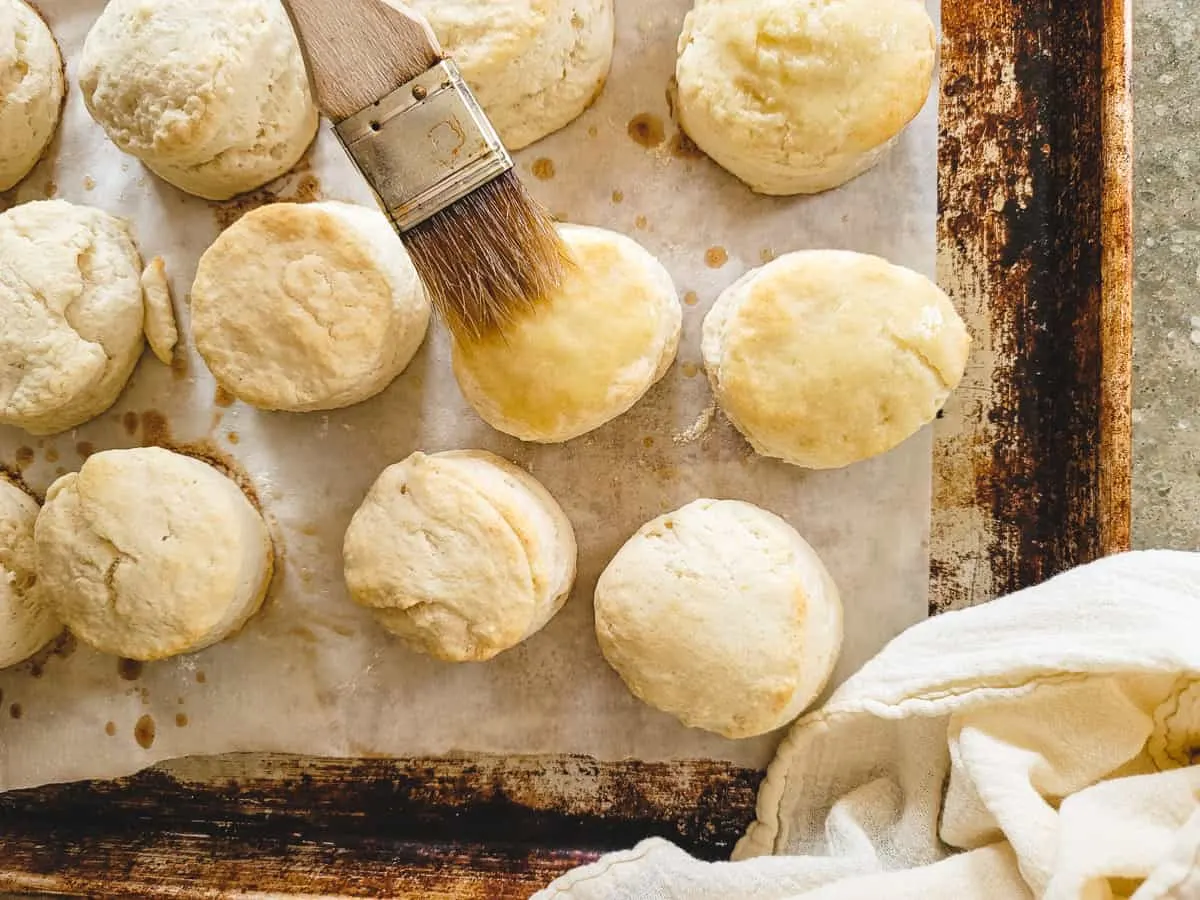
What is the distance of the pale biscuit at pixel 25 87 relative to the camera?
1.91 metres

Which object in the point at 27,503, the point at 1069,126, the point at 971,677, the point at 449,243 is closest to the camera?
the point at 449,243

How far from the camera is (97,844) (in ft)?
6.76

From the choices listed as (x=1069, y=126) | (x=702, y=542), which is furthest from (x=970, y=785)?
(x=1069, y=126)

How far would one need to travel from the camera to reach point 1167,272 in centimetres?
223

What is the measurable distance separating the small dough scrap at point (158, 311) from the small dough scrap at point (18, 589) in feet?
1.46

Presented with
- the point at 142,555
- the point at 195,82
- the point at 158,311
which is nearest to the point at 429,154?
the point at 195,82

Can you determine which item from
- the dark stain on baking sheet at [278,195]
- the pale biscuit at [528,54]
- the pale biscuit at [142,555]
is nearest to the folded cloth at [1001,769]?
the pale biscuit at [142,555]

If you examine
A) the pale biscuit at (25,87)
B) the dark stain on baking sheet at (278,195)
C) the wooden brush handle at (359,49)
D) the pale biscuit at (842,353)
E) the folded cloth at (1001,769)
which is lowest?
the folded cloth at (1001,769)

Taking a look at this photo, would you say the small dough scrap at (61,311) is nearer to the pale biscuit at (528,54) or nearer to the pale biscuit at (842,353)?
the pale biscuit at (528,54)

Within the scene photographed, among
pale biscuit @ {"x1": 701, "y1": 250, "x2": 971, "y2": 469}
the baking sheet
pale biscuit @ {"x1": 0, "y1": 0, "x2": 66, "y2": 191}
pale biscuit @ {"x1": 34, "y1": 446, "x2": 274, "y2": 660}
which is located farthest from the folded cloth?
pale biscuit @ {"x1": 0, "y1": 0, "x2": 66, "y2": 191}

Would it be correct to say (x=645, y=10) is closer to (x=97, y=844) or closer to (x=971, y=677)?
(x=971, y=677)

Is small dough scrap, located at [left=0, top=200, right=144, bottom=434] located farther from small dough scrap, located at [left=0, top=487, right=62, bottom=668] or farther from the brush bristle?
the brush bristle

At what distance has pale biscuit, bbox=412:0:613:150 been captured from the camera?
1.75 m

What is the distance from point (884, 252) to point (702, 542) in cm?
70
